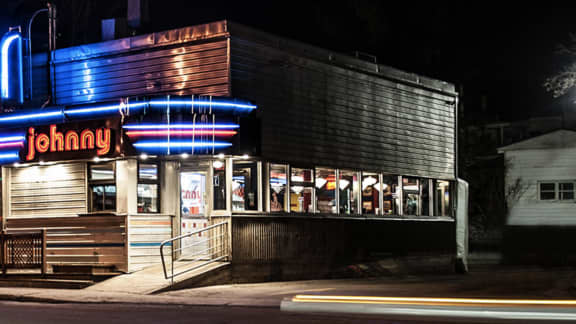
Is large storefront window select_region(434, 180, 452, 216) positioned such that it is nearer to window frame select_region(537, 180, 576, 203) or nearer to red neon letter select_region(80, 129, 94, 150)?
window frame select_region(537, 180, 576, 203)

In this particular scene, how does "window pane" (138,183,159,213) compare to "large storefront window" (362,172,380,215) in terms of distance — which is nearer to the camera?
"window pane" (138,183,159,213)

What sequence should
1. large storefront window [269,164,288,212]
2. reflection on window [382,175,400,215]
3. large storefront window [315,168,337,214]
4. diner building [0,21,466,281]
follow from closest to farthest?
diner building [0,21,466,281] < large storefront window [269,164,288,212] < large storefront window [315,168,337,214] < reflection on window [382,175,400,215]

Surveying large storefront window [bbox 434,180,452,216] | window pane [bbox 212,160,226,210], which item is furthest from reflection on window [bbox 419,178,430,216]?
window pane [bbox 212,160,226,210]

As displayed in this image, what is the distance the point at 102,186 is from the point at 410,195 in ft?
34.6

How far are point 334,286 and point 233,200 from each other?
3.27m

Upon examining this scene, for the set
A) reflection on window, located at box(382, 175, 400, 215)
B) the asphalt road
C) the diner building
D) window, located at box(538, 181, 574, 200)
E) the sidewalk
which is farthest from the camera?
window, located at box(538, 181, 574, 200)

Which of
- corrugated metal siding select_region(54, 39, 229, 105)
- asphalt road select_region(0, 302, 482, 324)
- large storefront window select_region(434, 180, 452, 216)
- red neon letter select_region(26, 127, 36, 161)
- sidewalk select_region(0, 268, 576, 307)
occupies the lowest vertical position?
sidewalk select_region(0, 268, 576, 307)

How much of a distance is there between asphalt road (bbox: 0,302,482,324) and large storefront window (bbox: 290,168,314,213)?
677cm

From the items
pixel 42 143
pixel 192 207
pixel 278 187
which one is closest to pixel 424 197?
pixel 278 187

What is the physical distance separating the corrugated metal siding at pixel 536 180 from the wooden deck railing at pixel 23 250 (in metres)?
25.4

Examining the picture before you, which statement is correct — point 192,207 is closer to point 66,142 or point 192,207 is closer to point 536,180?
point 66,142

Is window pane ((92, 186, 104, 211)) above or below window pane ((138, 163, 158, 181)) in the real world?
below

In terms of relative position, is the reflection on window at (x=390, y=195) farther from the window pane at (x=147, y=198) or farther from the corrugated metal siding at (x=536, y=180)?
the corrugated metal siding at (x=536, y=180)

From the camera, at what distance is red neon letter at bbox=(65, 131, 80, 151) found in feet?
63.0
